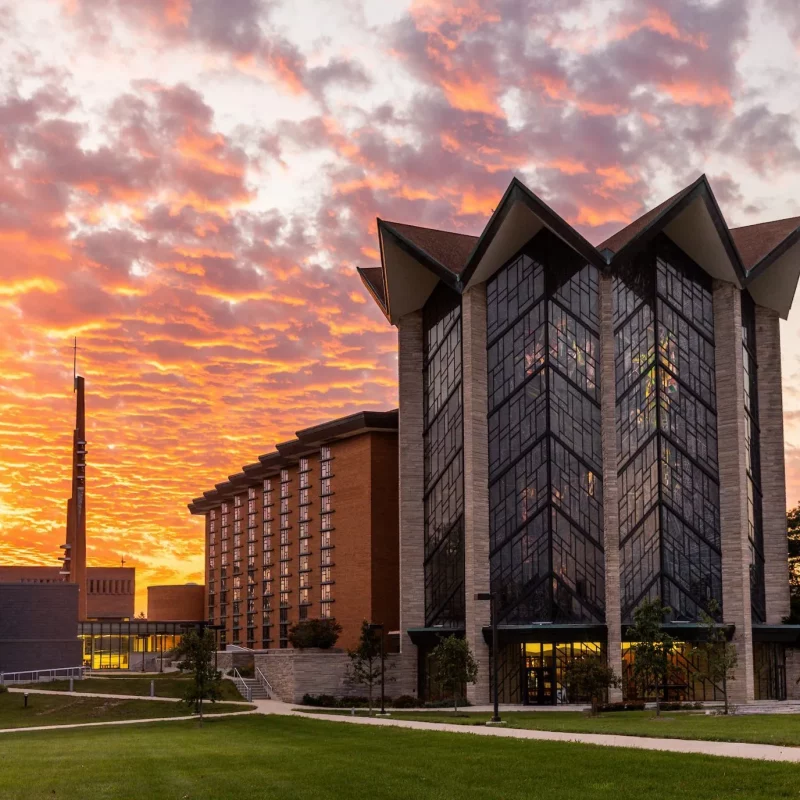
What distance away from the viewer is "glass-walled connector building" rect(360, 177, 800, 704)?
209 ft

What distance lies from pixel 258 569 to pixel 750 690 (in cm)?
5412

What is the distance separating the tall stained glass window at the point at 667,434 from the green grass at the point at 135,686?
2378 centimetres

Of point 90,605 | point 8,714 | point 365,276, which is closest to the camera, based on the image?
point 8,714

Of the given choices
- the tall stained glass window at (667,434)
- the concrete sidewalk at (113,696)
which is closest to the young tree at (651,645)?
the tall stained glass window at (667,434)

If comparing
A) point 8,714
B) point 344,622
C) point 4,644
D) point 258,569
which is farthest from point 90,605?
point 8,714

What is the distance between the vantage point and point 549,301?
219 feet

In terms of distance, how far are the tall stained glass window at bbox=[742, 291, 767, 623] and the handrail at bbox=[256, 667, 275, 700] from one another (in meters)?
29.7

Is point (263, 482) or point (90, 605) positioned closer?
point (263, 482)

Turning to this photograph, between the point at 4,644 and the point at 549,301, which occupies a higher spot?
the point at 549,301

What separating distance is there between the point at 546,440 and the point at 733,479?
11.4m

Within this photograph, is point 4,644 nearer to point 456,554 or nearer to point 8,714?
point 8,714

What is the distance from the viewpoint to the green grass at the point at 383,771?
1881cm

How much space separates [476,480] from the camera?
65.5m

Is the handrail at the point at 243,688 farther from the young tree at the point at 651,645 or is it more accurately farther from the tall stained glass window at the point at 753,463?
the tall stained glass window at the point at 753,463
